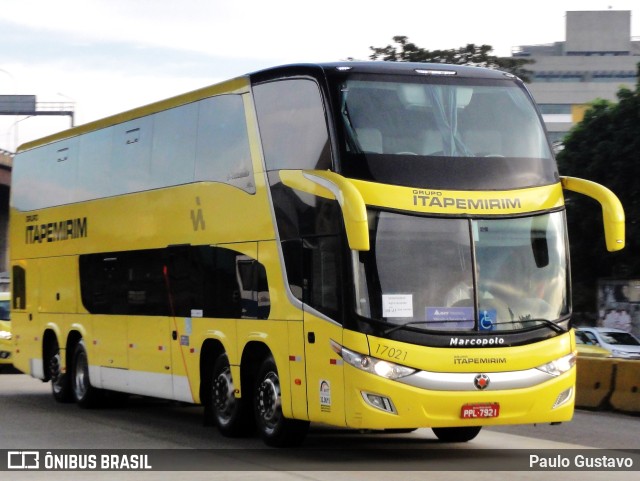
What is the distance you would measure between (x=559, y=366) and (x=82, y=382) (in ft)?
30.3

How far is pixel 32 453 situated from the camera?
525 inches

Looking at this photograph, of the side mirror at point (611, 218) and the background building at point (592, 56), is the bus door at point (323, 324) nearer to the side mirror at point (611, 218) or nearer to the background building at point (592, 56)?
the side mirror at point (611, 218)

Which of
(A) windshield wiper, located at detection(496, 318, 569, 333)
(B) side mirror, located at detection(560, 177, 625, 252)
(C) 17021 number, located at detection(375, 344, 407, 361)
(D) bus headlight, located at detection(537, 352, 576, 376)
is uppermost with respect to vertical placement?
(B) side mirror, located at detection(560, 177, 625, 252)

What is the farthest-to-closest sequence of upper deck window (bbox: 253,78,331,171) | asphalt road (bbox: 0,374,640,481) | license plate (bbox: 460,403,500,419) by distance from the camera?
upper deck window (bbox: 253,78,331,171) < license plate (bbox: 460,403,500,419) < asphalt road (bbox: 0,374,640,481)

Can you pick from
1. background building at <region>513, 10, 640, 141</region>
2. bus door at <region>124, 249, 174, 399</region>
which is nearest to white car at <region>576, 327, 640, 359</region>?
bus door at <region>124, 249, 174, 399</region>

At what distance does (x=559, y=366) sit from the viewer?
12.8 meters

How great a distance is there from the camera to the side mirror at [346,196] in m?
11.8

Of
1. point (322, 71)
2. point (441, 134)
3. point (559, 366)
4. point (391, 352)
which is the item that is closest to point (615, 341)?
point (559, 366)

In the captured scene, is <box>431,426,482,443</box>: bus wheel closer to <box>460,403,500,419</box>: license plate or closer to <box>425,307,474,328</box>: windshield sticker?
<box>460,403,500,419</box>: license plate

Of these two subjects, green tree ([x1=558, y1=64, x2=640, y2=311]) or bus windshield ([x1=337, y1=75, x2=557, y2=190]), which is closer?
bus windshield ([x1=337, y1=75, x2=557, y2=190])

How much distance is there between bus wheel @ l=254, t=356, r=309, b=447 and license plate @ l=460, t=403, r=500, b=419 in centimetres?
215

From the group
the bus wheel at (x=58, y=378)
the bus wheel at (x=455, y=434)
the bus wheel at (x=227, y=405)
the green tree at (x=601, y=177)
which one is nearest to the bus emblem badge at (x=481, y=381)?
the bus wheel at (x=455, y=434)

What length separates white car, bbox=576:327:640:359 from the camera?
30.4 m

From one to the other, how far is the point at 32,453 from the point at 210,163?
399cm
